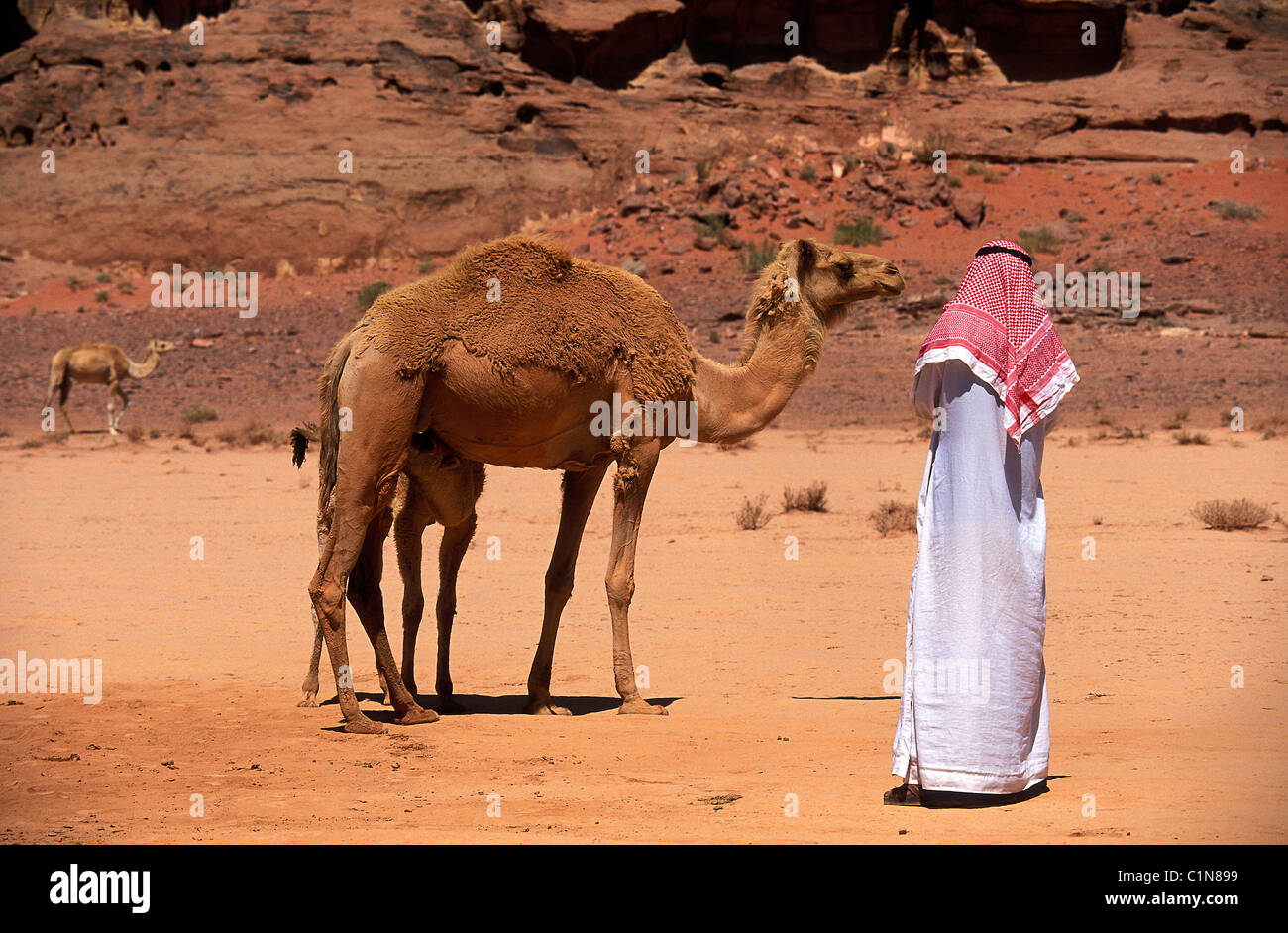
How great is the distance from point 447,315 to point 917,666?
3.20 meters

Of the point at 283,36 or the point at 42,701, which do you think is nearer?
the point at 42,701

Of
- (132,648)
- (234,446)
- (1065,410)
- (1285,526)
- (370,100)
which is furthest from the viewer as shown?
(370,100)

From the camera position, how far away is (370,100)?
149 ft

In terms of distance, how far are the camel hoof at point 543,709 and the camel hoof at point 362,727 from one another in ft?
3.16

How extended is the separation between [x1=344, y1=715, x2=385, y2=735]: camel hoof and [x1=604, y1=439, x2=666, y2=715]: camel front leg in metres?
1.35

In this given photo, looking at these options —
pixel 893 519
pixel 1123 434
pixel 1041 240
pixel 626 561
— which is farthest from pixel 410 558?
pixel 1041 240

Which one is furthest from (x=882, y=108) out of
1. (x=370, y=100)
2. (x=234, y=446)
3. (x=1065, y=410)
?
(x=234, y=446)

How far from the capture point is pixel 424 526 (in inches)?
330

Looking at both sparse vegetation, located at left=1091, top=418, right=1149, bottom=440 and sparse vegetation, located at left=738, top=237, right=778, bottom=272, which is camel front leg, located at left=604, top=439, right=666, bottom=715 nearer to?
sparse vegetation, located at left=1091, top=418, right=1149, bottom=440

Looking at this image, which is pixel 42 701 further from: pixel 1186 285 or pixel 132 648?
pixel 1186 285

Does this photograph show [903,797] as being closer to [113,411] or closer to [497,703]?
[497,703]

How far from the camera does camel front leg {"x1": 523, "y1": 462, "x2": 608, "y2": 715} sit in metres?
8.20

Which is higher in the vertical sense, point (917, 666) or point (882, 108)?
point (882, 108)

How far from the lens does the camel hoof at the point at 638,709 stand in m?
8.02
